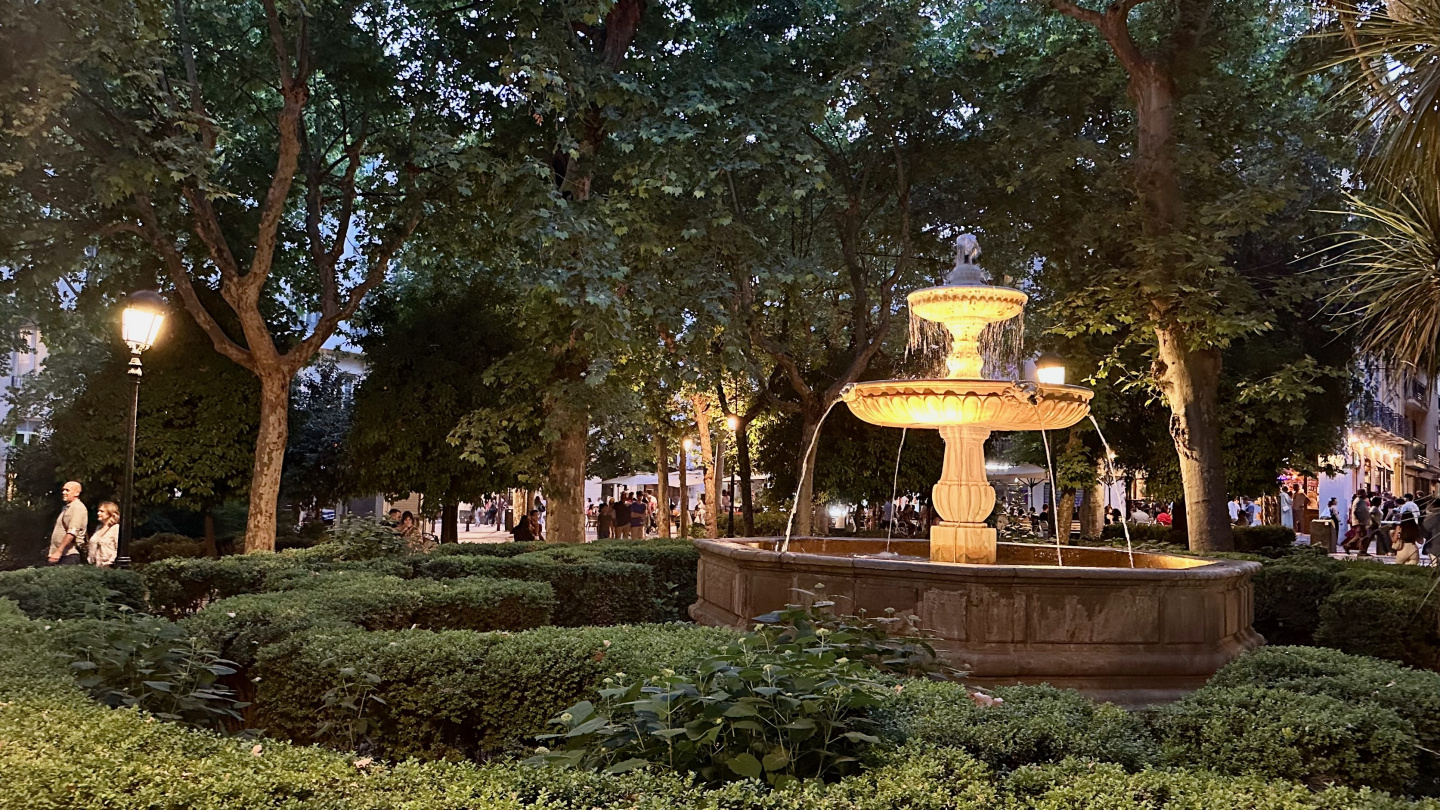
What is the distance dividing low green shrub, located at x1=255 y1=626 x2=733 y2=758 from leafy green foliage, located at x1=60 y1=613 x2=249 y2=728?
40 centimetres

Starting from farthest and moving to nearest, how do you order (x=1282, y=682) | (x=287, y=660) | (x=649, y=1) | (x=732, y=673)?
(x=649, y=1) → (x=287, y=660) → (x=1282, y=682) → (x=732, y=673)

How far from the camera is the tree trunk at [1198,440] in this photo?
15555mm

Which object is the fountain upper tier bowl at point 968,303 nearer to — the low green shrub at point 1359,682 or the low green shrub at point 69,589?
the low green shrub at point 1359,682

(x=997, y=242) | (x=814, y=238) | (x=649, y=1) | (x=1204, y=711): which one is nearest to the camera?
(x=1204, y=711)

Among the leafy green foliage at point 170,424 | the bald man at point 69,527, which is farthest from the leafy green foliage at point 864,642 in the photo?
the leafy green foliage at point 170,424

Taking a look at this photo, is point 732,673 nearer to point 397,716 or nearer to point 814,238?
point 397,716

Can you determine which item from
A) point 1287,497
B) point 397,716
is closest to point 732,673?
point 397,716

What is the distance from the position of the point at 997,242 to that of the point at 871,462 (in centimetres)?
777

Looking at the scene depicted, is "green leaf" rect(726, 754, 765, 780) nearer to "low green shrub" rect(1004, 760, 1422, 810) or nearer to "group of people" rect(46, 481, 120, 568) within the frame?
"low green shrub" rect(1004, 760, 1422, 810)

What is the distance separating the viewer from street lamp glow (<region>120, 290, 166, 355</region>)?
1211cm

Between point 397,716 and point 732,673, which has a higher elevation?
point 732,673

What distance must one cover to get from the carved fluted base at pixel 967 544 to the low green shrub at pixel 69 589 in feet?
21.2

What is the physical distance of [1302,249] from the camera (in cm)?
2156

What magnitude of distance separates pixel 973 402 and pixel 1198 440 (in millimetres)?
8163
